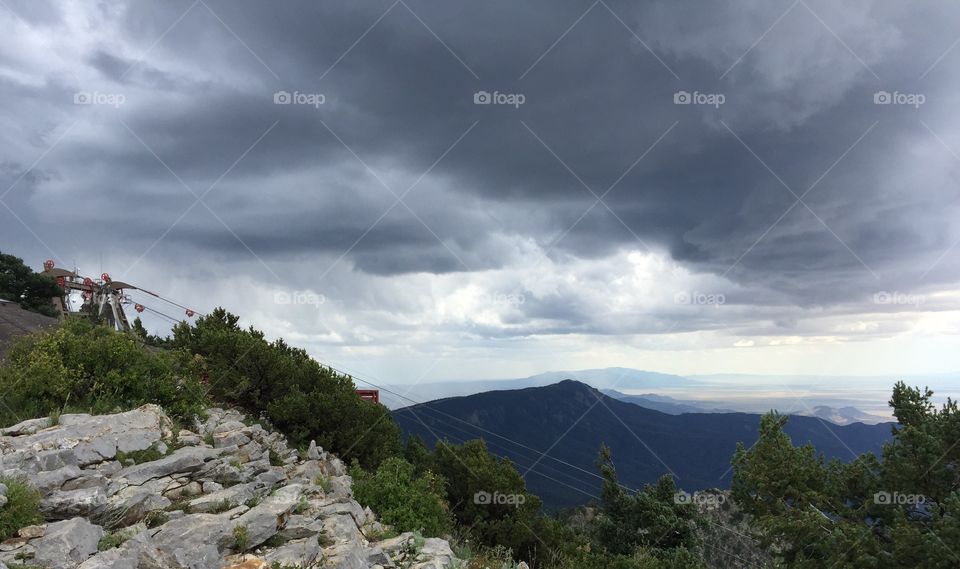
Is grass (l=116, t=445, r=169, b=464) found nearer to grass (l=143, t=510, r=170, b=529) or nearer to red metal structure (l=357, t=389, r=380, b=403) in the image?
grass (l=143, t=510, r=170, b=529)

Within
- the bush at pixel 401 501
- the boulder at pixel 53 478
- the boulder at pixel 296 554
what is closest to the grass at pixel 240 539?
the boulder at pixel 296 554

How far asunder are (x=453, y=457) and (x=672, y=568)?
10.4 metres

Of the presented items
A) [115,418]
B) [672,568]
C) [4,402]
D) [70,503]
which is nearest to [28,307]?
[4,402]

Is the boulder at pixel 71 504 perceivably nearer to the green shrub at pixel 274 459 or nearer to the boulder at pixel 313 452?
→ the green shrub at pixel 274 459

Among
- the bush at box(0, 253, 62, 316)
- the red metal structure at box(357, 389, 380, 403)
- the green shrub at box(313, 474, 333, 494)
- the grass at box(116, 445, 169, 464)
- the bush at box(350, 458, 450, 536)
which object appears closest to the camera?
the grass at box(116, 445, 169, 464)

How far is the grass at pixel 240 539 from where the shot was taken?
1070cm

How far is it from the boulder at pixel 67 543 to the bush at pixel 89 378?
6.79 m

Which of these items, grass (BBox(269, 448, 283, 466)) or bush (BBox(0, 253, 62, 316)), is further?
bush (BBox(0, 253, 62, 316))

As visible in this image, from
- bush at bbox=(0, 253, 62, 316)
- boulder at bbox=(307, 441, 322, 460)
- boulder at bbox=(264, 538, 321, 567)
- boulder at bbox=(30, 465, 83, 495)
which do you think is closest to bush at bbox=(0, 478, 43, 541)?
boulder at bbox=(30, 465, 83, 495)

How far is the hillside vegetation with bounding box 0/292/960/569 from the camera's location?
1639cm

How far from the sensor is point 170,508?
38.4 feet

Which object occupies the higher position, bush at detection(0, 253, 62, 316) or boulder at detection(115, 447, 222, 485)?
bush at detection(0, 253, 62, 316)

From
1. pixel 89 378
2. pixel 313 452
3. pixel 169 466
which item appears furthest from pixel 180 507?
pixel 89 378

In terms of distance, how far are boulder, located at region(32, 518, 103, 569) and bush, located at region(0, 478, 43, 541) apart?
1.43 feet
